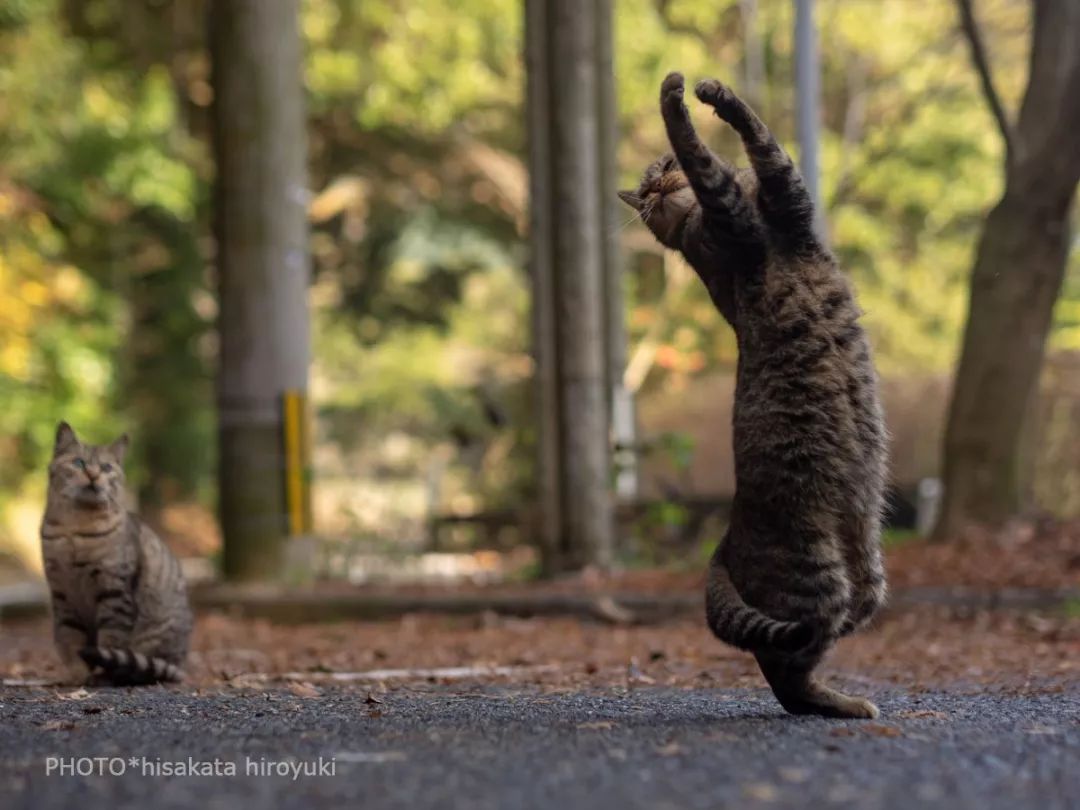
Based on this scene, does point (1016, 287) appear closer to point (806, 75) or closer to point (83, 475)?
point (806, 75)

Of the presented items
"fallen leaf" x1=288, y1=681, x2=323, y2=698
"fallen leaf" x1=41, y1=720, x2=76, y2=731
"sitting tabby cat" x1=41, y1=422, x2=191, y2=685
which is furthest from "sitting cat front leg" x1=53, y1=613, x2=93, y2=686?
"fallen leaf" x1=41, y1=720, x2=76, y2=731

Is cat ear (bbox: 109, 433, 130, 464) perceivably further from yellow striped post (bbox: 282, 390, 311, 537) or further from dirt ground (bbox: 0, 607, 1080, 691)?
yellow striped post (bbox: 282, 390, 311, 537)

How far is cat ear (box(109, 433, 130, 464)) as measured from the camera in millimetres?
8234

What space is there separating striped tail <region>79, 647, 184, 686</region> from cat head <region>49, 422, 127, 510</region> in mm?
724

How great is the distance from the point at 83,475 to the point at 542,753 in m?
3.80

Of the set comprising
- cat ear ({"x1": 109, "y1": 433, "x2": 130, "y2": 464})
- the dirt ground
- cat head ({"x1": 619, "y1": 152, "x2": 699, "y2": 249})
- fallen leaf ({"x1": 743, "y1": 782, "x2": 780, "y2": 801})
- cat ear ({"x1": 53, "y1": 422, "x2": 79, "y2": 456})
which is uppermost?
cat head ({"x1": 619, "y1": 152, "x2": 699, "y2": 249})

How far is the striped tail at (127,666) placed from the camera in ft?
24.6

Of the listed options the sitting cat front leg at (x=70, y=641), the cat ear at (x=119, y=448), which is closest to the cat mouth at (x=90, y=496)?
the cat ear at (x=119, y=448)

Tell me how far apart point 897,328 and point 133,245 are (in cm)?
1316

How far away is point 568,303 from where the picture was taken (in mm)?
12812

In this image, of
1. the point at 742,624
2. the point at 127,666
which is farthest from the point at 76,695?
the point at 742,624

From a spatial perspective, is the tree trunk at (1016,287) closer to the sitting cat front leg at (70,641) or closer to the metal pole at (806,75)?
the metal pole at (806,75)

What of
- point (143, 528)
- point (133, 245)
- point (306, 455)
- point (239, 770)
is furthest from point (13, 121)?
point (239, 770)

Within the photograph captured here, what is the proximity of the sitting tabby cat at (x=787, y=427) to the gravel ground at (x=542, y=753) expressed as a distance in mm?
380
